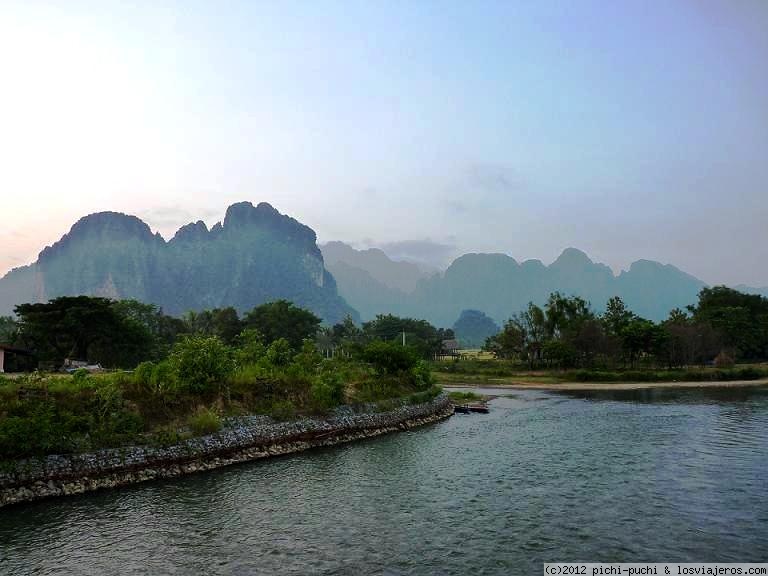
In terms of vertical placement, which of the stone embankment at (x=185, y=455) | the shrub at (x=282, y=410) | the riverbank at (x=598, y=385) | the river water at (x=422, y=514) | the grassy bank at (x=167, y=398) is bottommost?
Result: the riverbank at (x=598, y=385)

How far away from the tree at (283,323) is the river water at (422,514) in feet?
290

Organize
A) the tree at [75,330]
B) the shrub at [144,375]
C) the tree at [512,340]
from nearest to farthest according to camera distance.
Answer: the shrub at [144,375], the tree at [75,330], the tree at [512,340]

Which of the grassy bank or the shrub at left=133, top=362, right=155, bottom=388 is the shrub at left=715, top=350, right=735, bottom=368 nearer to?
the grassy bank

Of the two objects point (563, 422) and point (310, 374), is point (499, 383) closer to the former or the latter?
point (563, 422)

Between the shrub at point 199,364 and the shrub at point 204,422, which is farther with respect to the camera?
the shrub at point 199,364

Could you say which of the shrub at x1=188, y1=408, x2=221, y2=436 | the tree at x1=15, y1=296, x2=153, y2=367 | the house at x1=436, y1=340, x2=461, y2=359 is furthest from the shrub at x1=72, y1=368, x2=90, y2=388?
the house at x1=436, y1=340, x2=461, y2=359

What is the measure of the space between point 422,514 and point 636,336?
99421mm

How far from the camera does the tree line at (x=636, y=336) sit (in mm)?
111750

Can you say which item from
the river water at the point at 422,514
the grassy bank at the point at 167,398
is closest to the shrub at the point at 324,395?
the grassy bank at the point at 167,398

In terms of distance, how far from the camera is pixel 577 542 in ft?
68.8

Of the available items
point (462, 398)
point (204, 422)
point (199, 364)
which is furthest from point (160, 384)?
point (462, 398)

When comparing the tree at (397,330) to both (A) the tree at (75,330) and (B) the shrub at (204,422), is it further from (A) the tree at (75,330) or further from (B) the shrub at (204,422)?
(B) the shrub at (204,422)

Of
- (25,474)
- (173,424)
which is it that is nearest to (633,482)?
(173,424)

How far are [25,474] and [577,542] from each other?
26782 mm
